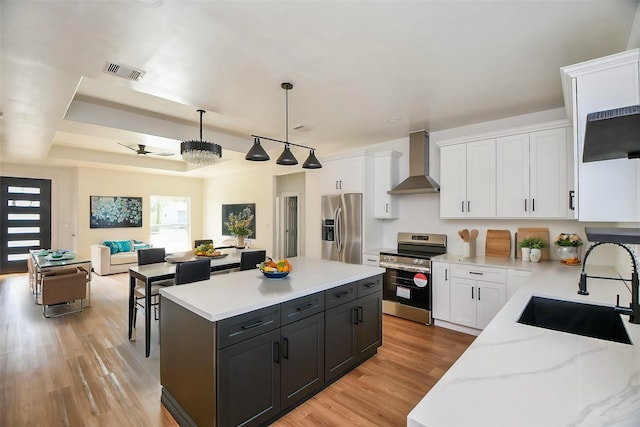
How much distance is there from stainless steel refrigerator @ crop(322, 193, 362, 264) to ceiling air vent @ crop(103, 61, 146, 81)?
313 cm

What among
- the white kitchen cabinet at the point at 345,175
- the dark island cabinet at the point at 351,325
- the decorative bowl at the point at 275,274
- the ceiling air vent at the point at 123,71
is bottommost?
the dark island cabinet at the point at 351,325

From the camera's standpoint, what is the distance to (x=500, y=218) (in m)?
3.76

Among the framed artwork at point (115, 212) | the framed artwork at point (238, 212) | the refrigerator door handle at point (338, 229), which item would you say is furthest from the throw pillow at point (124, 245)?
the refrigerator door handle at point (338, 229)

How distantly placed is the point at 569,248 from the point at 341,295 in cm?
270

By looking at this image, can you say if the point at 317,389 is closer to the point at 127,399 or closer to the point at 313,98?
the point at 127,399

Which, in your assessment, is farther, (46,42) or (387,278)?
(387,278)

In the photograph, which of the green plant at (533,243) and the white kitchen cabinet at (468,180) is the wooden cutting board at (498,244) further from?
the white kitchen cabinet at (468,180)

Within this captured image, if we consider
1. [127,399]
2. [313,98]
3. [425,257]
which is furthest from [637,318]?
[127,399]

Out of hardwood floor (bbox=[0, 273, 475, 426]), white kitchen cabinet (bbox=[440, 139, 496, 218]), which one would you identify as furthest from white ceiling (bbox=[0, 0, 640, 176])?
hardwood floor (bbox=[0, 273, 475, 426])

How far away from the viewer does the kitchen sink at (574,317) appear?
1.78 m

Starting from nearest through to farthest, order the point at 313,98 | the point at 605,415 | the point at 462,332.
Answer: the point at 605,415 → the point at 313,98 → the point at 462,332

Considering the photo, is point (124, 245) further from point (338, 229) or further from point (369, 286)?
point (369, 286)

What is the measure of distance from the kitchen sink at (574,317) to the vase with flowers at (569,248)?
1.68 metres

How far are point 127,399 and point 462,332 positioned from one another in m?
3.57
